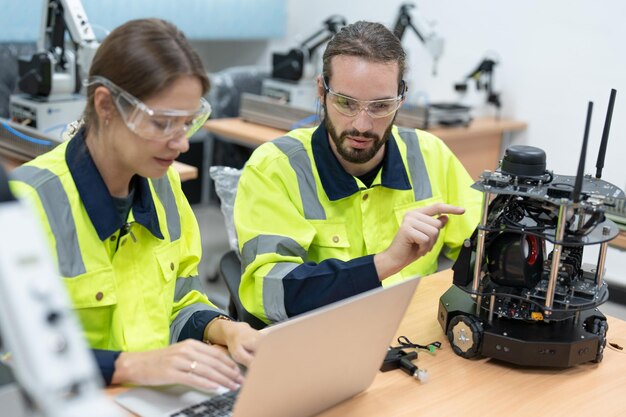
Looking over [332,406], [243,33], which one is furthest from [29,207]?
[243,33]

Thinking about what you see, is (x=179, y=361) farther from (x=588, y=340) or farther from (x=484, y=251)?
(x=588, y=340)

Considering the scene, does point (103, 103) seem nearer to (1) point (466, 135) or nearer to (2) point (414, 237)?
(2) point (414, 237)

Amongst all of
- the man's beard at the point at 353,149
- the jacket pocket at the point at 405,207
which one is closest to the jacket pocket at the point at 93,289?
the man's beard at the point at 353,149

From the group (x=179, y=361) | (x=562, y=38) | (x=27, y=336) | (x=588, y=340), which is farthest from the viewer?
(x=562, y=38)

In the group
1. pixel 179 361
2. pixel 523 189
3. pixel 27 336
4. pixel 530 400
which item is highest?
pixel 27 336

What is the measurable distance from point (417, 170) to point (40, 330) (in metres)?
1.49

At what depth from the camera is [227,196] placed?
2.15 metres

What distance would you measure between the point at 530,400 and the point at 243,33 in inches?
166

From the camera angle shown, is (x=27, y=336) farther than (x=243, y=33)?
No

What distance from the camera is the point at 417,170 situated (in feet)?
6.51

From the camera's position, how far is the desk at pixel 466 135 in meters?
3.66

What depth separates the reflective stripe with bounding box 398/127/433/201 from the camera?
1969 millimetres

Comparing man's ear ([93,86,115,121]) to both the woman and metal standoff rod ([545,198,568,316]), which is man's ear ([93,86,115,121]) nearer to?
the woman

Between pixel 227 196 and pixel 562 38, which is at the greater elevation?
pixel 562 38
